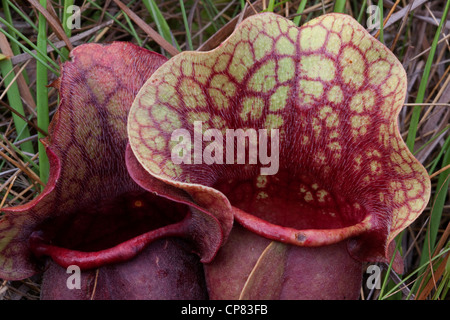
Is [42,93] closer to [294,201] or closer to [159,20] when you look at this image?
[159,20]

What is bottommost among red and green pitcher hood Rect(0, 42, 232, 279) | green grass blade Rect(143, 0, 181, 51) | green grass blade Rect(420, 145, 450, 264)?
green grass blade Rect(420, 145, 450, 264)

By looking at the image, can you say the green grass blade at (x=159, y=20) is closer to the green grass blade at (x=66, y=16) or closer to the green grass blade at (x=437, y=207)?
the green grass blade at (x=66, y=16)

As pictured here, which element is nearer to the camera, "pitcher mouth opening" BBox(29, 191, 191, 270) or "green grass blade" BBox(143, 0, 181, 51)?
"pitcher mouth opening" BBox(29, 191, 191, 270)

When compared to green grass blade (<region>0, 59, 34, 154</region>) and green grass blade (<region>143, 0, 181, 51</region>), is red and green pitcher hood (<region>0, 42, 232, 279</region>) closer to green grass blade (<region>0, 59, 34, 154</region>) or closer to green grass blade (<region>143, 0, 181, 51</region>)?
green grass blade (<region>143, 0, 181, 51</region>)

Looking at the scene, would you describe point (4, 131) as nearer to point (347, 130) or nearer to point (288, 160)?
point (288, 160)

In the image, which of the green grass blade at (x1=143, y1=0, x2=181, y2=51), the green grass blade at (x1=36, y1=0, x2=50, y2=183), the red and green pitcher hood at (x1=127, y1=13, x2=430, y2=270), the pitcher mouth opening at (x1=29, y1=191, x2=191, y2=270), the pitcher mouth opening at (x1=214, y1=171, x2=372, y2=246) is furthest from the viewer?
the green grass blade at (x1=143, y1=0, x2=181, y2=51)

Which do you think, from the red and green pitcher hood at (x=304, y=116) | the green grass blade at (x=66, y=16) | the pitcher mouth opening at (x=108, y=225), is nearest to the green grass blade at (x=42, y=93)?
the green grass blade at (x=66, y=16)

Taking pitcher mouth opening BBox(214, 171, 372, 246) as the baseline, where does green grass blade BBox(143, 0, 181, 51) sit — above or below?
above

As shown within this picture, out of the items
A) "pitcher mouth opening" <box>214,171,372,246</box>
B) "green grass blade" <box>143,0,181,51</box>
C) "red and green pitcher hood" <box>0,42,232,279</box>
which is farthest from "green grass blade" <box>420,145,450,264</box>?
"green grass blade" <box>143,0,181,51</box>

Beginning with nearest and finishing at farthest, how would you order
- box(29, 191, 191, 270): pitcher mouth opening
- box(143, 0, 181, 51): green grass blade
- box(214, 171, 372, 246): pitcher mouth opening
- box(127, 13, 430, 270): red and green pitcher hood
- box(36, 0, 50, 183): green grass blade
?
box(127, 13, 430, 270): red and green pitcher hood < box(29, 191, 191, 270): pitcher mouth opening < box(214, 171, 372, 246): pitcher mouth opening < box(36, 0, 50, 183): green grass blade < box(143, 0, 181, 51): green grass blade
